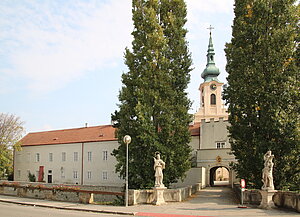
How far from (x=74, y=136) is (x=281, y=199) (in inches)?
1538

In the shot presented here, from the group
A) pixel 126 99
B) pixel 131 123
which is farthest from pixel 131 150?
pixel 126 99

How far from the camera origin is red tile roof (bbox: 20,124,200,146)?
47.4m

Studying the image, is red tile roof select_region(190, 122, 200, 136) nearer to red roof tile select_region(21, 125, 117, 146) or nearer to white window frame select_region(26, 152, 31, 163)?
red roof tile select_region(21, 125, 117, 146)

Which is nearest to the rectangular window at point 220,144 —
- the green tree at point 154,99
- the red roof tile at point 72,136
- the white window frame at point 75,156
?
the red roof tile at point 72,136

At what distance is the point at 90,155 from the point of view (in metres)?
47.6

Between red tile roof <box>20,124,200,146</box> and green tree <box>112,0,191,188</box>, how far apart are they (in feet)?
62.6

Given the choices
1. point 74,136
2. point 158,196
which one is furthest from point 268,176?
point 74,136

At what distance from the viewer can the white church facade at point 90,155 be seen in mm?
38594

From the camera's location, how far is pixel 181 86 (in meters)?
24.4

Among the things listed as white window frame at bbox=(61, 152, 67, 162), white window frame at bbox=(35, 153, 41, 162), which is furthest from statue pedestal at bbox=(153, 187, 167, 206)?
white window frame at bbox=(35, 153, 41, 162)

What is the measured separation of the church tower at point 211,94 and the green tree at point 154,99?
4168 cm

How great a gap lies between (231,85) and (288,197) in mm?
9166

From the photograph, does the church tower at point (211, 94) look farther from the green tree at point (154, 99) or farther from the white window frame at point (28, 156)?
the green tree at point (154, 99)

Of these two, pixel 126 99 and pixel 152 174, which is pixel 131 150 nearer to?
pixel 152 174
